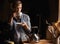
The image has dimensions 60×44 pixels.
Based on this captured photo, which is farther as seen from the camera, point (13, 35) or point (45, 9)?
point (45, 9)

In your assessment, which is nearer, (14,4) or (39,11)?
(14,4)

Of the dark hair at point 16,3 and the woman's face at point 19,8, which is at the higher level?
the dark hair at point 16,3

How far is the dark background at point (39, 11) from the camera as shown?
5.06 ft

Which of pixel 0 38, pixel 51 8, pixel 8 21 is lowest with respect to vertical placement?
pixel 0 38

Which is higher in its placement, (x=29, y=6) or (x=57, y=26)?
(x=29, y=6)

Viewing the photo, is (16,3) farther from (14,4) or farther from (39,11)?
(39,11)

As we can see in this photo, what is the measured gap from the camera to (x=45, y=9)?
1645mm

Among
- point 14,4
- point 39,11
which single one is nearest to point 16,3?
point 14,4

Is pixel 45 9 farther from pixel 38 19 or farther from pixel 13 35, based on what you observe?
pixel 13 35

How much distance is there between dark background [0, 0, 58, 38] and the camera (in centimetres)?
154

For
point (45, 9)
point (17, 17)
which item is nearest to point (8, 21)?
point (17, 17)

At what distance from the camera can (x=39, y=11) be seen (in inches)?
64.3

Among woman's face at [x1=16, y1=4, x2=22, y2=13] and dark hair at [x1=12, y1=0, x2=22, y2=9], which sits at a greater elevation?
dark hair at [x1=12, y1=0, x2=22, y2=9]

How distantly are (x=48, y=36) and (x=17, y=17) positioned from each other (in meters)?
0.28
